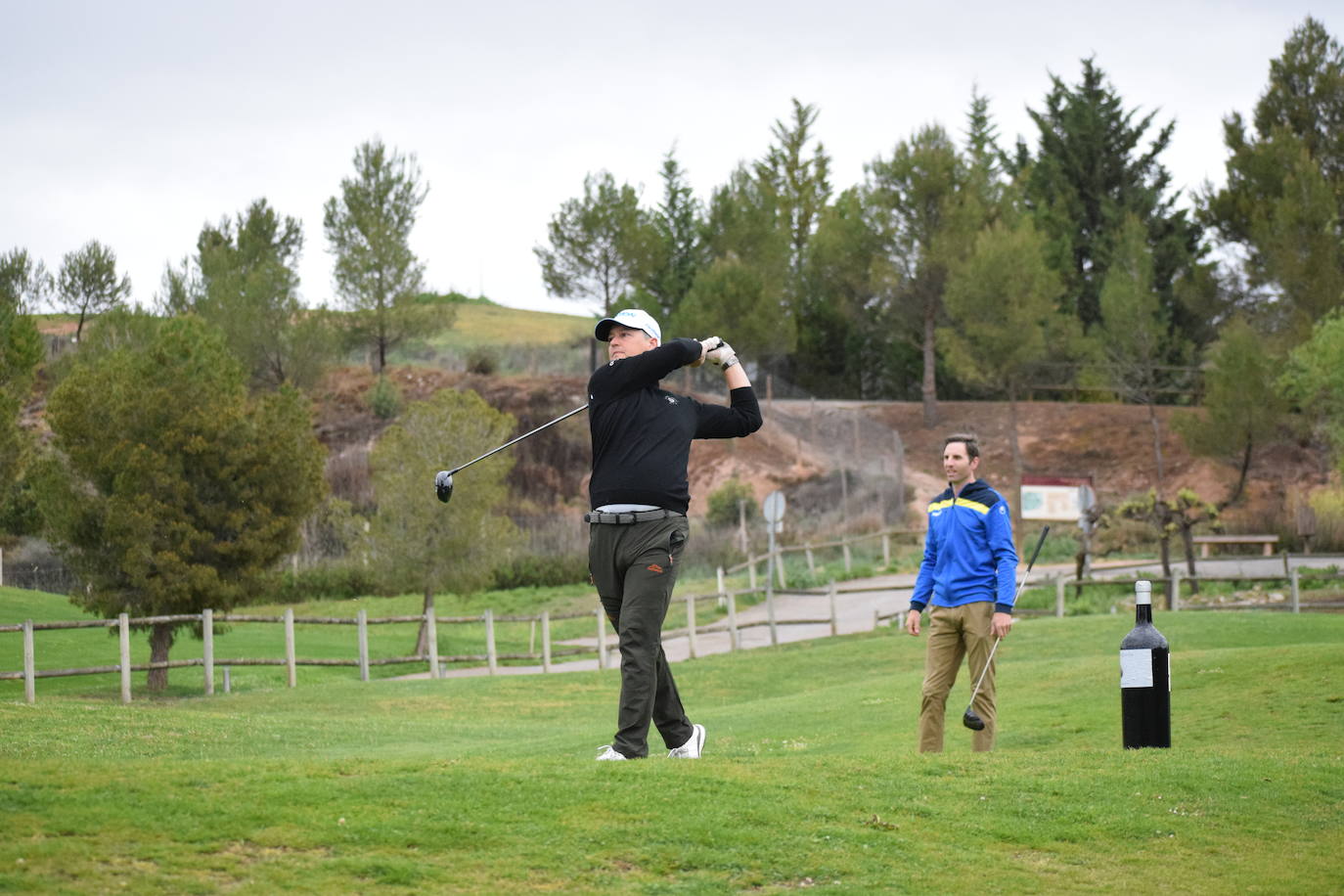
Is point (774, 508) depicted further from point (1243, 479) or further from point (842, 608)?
point (1243, 479)

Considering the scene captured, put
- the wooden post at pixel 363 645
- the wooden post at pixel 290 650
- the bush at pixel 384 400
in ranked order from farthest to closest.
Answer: the bush at pixel 384 400
the wooden post at pixel 363 645
the wooden post at pixel 290 650

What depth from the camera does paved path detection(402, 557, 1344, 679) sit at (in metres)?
32.4

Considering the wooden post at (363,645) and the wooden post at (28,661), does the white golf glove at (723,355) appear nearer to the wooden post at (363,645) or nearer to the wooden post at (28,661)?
the wooden post at (28,661)

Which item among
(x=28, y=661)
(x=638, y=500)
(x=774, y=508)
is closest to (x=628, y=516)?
(x=638, y=500)

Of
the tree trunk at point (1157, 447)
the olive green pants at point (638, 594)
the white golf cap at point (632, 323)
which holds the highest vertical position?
the tree trunk at point (1157, 447)

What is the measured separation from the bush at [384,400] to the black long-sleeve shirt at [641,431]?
57.1 meters

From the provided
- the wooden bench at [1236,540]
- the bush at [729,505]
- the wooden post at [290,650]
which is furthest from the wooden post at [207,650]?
the bush at [729,505]

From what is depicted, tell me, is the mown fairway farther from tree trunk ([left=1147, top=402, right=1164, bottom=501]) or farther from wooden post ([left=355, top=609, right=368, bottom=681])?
tree trunk ([left=1147, top=402, right=1164, bottom=501])

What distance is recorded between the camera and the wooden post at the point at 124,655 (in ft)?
68.8

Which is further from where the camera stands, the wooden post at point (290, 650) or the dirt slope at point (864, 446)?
the dirt slope at point (864, 446)

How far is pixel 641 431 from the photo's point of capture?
802 centimetres

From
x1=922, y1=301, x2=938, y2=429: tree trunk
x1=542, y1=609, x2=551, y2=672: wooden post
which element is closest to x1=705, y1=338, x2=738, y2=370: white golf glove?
x1=542, y1=609, x2=551, y2=672: wooden post

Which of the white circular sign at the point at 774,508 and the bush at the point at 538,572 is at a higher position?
the white circular sign at the point at 774,508

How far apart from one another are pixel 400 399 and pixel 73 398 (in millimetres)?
40335
